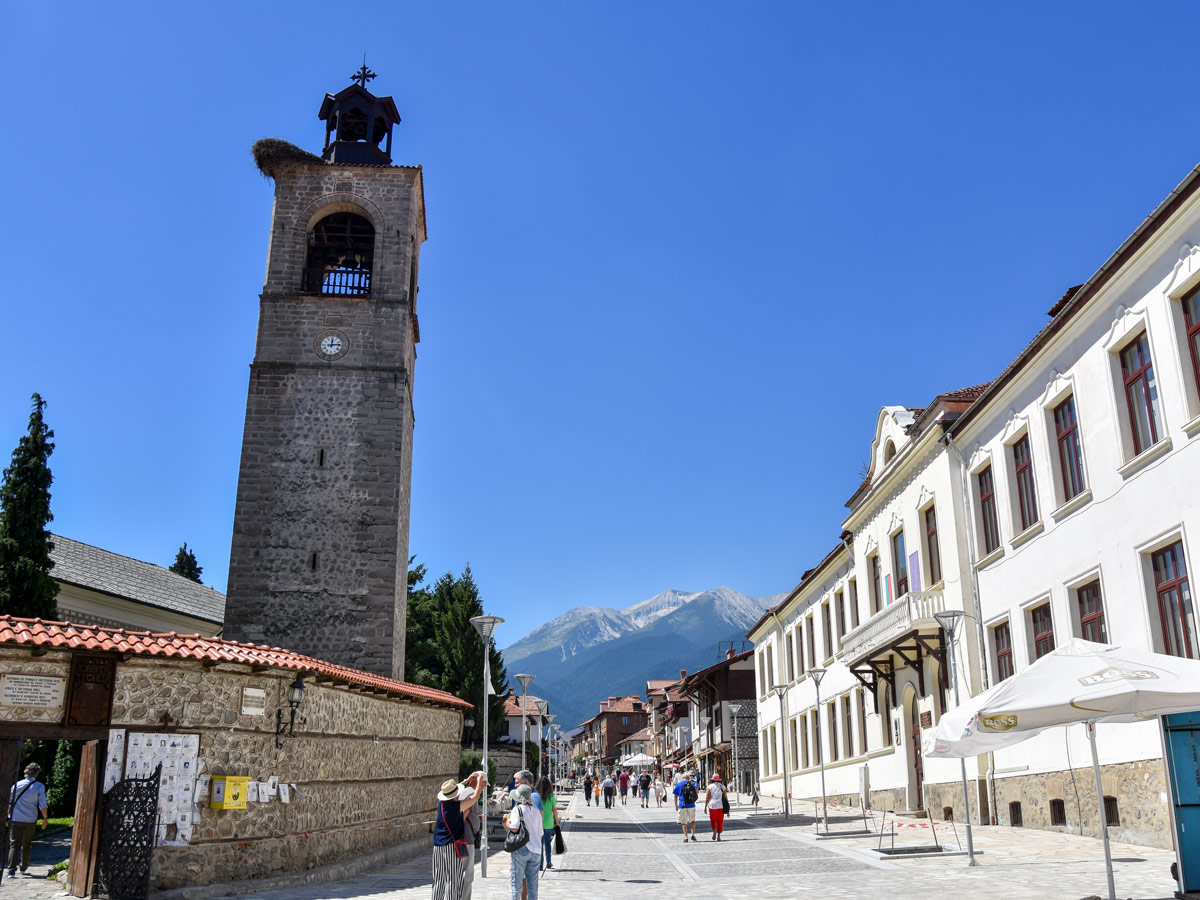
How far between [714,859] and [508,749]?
37954mm

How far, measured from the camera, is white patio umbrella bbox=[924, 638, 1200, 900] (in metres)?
8.53

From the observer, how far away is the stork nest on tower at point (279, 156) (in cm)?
3064

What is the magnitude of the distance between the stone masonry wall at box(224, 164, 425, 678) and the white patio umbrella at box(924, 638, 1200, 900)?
1976cm

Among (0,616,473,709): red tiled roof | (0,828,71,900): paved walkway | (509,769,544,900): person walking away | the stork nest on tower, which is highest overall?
the stork nest on tower

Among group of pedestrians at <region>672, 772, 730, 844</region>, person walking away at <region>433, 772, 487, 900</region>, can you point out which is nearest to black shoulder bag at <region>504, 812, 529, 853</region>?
person walking away at <region>433, 772, 487, 900</region>

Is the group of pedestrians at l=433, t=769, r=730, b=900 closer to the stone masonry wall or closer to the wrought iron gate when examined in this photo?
the wrought iron gate

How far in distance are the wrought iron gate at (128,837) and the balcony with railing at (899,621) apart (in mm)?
15071

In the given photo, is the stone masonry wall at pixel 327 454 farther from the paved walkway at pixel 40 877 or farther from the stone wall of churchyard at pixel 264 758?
the stone wall of churchyard at pixel 264 758

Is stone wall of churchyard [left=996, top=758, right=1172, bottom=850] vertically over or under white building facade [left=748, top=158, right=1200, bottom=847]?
under

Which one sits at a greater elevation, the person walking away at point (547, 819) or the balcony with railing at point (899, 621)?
the balcony with railing at point (899, 621)

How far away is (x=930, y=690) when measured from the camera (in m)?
22.0

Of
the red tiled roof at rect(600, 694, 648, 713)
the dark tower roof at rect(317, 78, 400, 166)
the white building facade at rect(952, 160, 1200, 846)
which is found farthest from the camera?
the red tiled roof at rect(600, 694, 648, 713)

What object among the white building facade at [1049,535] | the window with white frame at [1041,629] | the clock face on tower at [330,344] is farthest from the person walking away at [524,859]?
the clock face on tower at [330,344]

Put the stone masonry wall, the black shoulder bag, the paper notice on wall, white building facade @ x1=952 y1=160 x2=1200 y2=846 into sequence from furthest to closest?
the stone masonry wall → white building facade @ x1=952 y1=160 x2=1200 y2=846 → the paper notice on wall → the black shoulder bag
